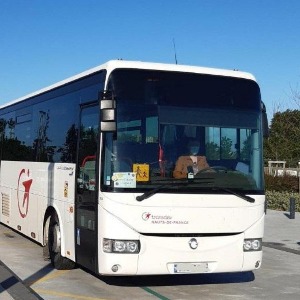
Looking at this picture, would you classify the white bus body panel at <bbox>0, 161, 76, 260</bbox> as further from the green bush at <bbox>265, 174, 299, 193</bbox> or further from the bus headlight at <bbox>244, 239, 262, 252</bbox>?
the green bush at <bbox>265, 174, 299, 193</bbox>

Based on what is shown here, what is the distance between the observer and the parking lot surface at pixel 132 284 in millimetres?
7961

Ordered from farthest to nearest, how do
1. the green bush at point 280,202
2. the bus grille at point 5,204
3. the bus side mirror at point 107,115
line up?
1. the green bush at point 280,202
2. the bus grille at point 5,204
3. the bus side mirror at point 107,115

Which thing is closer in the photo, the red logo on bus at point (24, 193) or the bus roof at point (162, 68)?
the bus roof at point (162, 68)

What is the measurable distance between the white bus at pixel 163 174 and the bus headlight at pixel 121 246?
0.5 inches

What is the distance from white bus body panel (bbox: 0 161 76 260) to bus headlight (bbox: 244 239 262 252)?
2.49 metres

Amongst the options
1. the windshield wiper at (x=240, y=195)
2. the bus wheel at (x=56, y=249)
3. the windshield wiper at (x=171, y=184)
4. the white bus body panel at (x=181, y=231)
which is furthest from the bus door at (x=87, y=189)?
the windshield wiper at (x=240, y=195)

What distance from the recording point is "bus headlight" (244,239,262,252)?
312 inches

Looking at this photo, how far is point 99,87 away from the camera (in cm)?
799

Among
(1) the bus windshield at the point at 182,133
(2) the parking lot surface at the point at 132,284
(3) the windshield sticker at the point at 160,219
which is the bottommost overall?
(2) the parking lot surface at the point at 132,284

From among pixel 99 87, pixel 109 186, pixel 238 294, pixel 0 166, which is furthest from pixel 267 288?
pixel 0 166

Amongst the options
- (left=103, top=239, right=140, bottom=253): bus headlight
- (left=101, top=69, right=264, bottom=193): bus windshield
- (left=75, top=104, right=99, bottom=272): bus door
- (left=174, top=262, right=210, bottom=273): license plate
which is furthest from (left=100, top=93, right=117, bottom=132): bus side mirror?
(left=174, top=262, right=210, bottom=273): license plate

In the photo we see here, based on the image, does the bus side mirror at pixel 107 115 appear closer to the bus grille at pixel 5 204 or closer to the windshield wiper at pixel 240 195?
the windshield wiper at pixel 240 195

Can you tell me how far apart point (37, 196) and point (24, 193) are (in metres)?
1.22

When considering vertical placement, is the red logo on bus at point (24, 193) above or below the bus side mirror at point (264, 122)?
below
